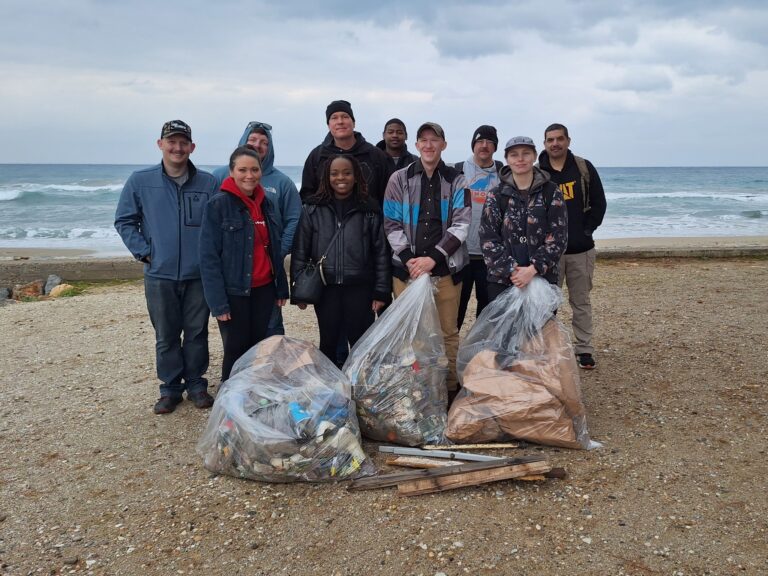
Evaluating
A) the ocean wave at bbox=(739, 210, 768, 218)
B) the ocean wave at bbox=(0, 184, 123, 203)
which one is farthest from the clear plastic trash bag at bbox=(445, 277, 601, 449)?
the ocean wave at bbox=(0, 184, 123, 203)

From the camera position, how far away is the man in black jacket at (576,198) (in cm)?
430

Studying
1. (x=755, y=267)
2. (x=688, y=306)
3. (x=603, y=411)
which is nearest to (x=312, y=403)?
(x=603, y=411)

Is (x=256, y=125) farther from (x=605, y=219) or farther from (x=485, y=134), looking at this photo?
(x=605, y=219)

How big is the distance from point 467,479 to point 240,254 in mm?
1801

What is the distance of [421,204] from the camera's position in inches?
147

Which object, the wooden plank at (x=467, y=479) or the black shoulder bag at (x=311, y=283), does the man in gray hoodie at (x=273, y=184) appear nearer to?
the black shoulder bag at (x=311, y=283)

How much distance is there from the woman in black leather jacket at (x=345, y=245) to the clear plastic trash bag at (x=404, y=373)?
0.29m

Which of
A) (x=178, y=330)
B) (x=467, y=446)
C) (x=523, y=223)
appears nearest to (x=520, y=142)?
(x=523, y=223)

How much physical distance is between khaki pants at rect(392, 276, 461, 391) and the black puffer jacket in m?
0.19

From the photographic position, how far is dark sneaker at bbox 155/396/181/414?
157 inches

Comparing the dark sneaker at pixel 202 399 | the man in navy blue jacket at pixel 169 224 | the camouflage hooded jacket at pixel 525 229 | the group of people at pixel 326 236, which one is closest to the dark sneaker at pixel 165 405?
the group of people at pixel 326 236

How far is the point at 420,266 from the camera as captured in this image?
3.63 meters

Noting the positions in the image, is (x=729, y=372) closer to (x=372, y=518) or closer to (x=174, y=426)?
(x=372, y=518)

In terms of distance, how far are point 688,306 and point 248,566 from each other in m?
5.53
